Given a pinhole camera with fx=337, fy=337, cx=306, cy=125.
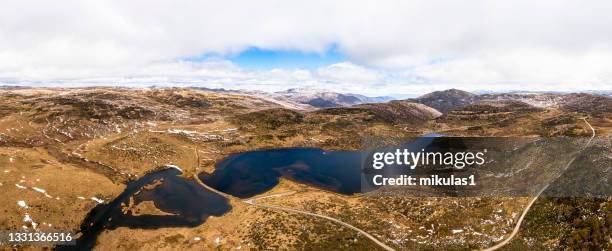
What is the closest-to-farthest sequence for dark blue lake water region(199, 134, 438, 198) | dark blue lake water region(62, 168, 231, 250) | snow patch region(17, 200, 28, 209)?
dark blue lake water region(62, 168, 231, 250), snow patch region(17, 200, 28, 209), dark blue lake water region(199, 134, 438, 198)

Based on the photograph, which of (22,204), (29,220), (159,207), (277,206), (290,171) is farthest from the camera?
(290,171)

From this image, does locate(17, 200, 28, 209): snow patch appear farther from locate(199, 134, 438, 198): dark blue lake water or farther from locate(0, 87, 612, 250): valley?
locate(199, 134, 438, 198): dark blue lake water

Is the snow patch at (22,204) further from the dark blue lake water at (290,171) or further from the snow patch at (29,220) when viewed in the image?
the dark blue lake water at (290,171)

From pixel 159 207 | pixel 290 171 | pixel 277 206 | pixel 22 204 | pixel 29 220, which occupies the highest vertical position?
pixel 22 204

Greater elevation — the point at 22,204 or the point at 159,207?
the point at 22,204

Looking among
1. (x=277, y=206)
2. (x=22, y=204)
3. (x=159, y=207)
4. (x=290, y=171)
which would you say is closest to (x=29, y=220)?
(x=22, y=204)

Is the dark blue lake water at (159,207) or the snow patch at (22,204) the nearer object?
the dark blue lake water at (159,207)

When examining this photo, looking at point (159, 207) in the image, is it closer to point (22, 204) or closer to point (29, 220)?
point (29, 220)

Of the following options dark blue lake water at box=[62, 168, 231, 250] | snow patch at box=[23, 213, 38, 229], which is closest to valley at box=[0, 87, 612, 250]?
snow patch at box=[23, 213, 38, 229]

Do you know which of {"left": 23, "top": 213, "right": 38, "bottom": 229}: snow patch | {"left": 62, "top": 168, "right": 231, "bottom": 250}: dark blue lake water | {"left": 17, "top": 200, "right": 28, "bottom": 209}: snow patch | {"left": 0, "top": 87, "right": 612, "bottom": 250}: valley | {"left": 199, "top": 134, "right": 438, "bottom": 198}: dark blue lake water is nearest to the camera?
{"left": 0, "top": 87, "right": 612, "bottom": 250}: valley

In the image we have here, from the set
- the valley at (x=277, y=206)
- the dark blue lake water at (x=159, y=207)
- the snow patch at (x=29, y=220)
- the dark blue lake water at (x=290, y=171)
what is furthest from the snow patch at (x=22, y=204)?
the dark blue lake water at (x=290, y=171)

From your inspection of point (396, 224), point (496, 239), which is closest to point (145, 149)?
point (396, 224)
